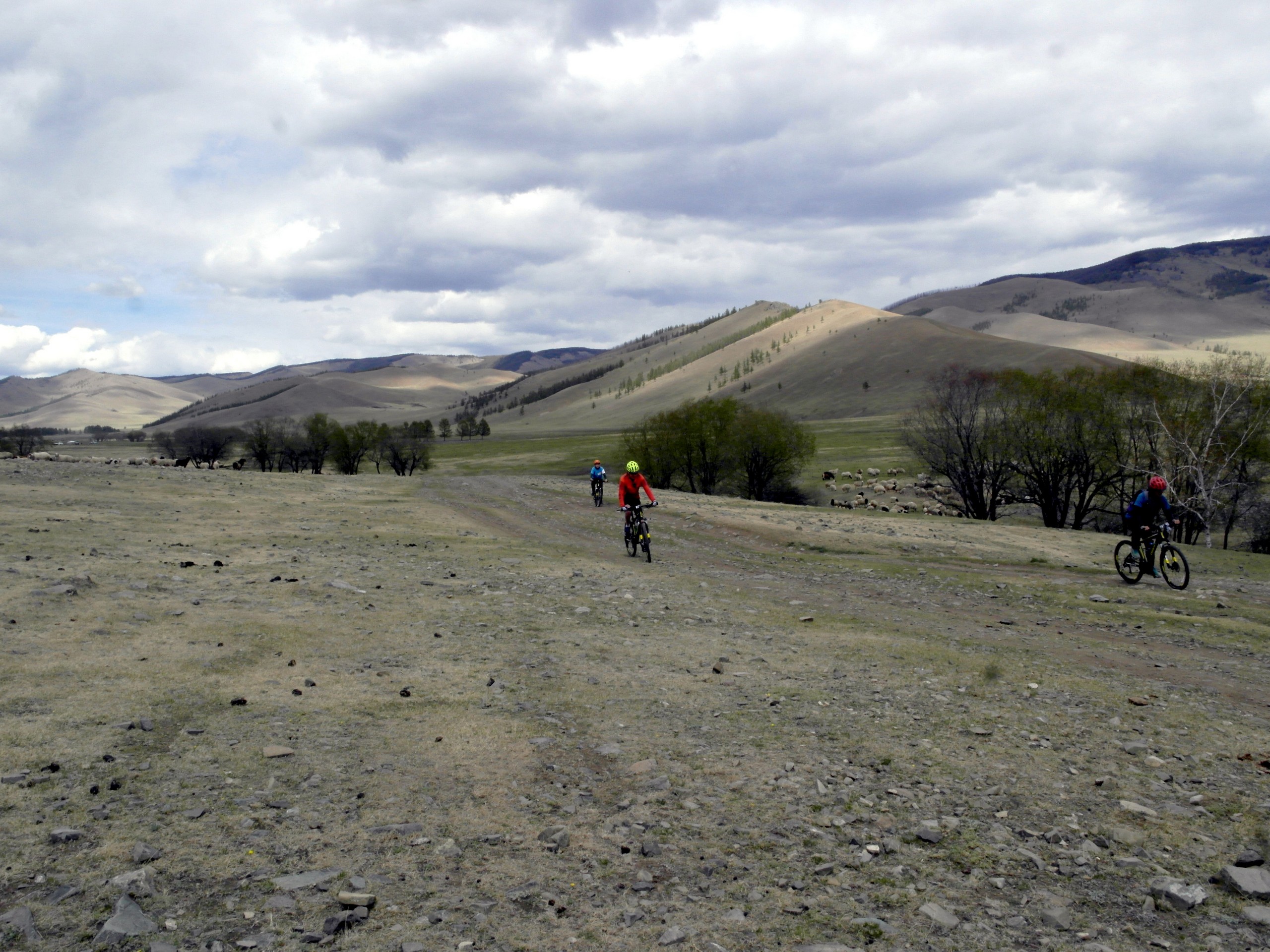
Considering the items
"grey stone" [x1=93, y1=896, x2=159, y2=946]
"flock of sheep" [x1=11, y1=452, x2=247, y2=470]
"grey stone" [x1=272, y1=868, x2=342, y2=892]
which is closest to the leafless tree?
"flock of sheep" [x1=11, y1=452, x2=247, y2=470]

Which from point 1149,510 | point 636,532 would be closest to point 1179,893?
point 1149,510

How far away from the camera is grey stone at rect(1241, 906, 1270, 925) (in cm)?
481

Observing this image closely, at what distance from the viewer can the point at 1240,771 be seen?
698 cm

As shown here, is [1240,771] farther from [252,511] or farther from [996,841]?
[252,511]

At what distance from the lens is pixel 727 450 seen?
219ft

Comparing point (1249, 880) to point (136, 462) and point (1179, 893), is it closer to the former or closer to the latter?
point (1179, 893)

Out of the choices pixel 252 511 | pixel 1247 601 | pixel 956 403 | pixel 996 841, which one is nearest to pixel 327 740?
pixel 996 841

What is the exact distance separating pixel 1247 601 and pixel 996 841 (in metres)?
14.5

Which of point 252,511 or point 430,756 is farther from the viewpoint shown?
point 252,511

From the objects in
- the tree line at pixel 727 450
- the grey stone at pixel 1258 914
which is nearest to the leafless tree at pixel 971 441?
the tree line at pixel 727 450

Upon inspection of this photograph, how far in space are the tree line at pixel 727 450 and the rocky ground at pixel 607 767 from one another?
51517 millimetres

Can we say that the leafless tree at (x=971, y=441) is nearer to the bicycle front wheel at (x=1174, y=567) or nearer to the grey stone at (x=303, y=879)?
the bicycle front wheel at (x=1174, y=567)

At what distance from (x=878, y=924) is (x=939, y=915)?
1.39 ft

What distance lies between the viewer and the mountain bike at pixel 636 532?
20.0 metres
